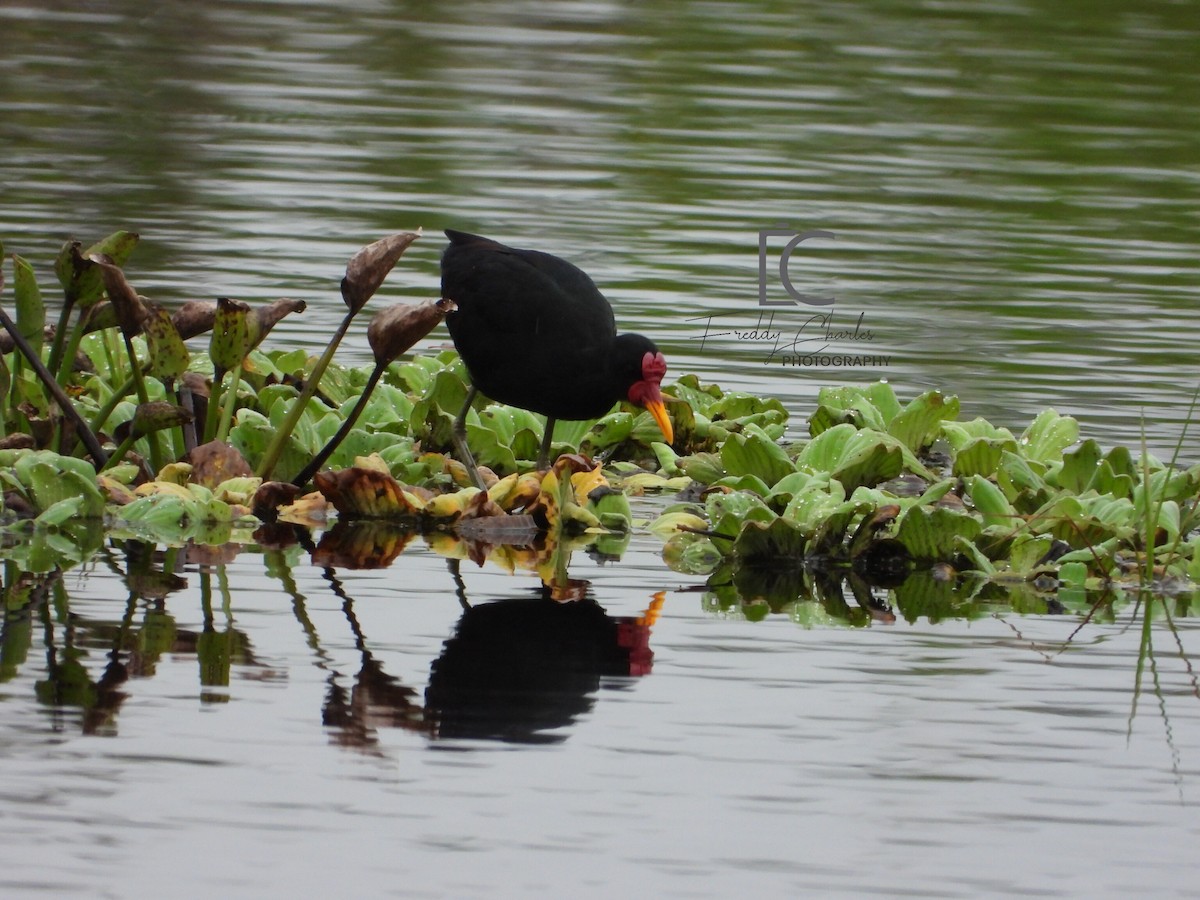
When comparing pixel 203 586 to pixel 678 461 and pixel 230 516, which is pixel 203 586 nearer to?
pixel 230 516

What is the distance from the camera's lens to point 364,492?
688 cm

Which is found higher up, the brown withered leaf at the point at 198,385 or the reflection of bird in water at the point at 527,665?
the brown withered leaf at the point at 198,385

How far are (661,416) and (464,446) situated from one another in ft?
2.26

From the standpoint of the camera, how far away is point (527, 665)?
5.18 meters

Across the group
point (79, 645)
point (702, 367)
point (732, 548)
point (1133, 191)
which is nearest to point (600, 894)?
point (79, 645)

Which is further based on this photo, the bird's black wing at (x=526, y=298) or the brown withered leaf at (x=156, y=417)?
the bird's black wing at (x=526, y=298)

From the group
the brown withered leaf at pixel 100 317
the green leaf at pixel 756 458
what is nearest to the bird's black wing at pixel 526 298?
the green leaf at pixel 756 458

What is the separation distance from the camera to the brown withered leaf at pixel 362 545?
635cm

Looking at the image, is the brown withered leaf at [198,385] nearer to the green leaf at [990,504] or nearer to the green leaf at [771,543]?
the green leaf at [771,543]

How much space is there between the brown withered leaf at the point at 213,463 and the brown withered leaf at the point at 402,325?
2.10 ft

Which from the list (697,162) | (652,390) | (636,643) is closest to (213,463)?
(652,390)

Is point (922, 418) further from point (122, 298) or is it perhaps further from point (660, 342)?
point (122, 298)

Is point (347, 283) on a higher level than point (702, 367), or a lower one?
higher

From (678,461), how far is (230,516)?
1.94 metres
